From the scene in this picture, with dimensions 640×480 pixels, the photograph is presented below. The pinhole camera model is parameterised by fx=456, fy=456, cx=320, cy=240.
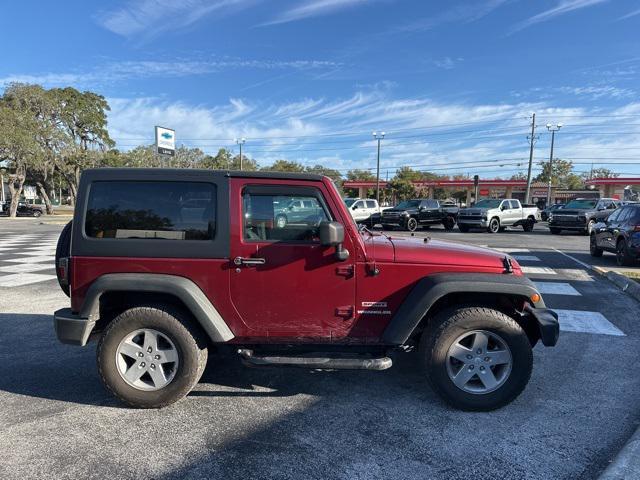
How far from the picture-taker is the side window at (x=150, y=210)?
352 centimetres

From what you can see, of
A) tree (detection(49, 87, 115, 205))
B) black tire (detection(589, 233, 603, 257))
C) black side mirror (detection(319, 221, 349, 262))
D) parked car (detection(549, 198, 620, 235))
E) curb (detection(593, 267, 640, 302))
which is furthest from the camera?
tree (detection(49, 87, 115, 205))

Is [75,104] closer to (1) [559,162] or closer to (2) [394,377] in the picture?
(2) [394,377]

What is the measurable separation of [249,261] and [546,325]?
227cm

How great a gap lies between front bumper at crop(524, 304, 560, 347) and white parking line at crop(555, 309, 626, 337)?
255 centimetres

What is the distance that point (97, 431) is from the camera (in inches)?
125

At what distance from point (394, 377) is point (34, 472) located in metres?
2.78

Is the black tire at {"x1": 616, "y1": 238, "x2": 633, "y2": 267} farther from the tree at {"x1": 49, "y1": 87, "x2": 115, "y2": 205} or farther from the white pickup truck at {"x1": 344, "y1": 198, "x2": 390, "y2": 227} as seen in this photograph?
the tree at {"x1": 49, "y1": 87, "x2": 115, "y2": 205}

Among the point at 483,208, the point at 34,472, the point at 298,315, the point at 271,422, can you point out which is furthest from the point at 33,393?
the point at 483,208

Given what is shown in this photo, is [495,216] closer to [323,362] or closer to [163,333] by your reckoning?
[323,362]

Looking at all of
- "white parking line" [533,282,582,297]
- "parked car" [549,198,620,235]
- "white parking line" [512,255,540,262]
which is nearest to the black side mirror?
"white parking line" [533,282,582,297]

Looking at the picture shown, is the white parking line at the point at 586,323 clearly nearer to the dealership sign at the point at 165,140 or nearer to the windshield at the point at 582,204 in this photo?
the windshield at the point at 582,204

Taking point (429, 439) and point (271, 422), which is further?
point (271, 422)

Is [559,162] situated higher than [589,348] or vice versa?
[559,162]

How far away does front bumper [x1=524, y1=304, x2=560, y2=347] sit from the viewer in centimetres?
340
